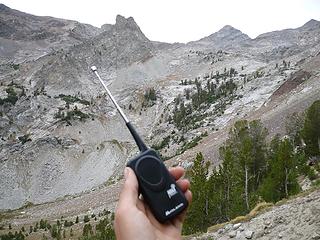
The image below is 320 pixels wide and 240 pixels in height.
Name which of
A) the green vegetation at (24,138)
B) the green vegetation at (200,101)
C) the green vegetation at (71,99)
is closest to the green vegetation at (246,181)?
the green vegetation at (200,101)

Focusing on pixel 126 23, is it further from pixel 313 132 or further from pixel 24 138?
pixel 313 132

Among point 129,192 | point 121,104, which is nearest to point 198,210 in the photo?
point 129,192

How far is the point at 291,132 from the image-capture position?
55.7 m

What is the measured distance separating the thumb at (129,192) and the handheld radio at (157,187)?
0.21ft

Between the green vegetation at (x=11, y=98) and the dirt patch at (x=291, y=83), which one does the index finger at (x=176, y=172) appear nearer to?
the dirt patch at (x=291, y=83)

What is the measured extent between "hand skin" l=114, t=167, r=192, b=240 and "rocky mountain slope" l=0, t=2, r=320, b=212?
2494 inches

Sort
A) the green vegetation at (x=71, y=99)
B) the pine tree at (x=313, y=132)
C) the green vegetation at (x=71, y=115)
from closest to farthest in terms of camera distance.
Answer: the pine tree at (x=313, y=132)
the green vegetation at (x=71, y=115)
the green vegetation at (x=71, y=99)

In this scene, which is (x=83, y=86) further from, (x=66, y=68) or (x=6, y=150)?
(x=6, y=150)

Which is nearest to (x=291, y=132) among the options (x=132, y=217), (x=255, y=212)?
(x=255, y=212)

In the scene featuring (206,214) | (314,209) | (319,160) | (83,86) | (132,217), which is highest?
(83,86)

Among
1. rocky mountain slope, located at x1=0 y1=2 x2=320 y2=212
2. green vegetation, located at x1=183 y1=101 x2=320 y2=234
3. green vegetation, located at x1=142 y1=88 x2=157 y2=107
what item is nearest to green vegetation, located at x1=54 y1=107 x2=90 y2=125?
rocky mountain slope, located at x1=0 y1=2 x2=320 y2=212

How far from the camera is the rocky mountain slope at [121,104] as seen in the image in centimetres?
9031

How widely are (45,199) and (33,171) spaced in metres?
11.6

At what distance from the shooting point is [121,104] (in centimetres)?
12988
